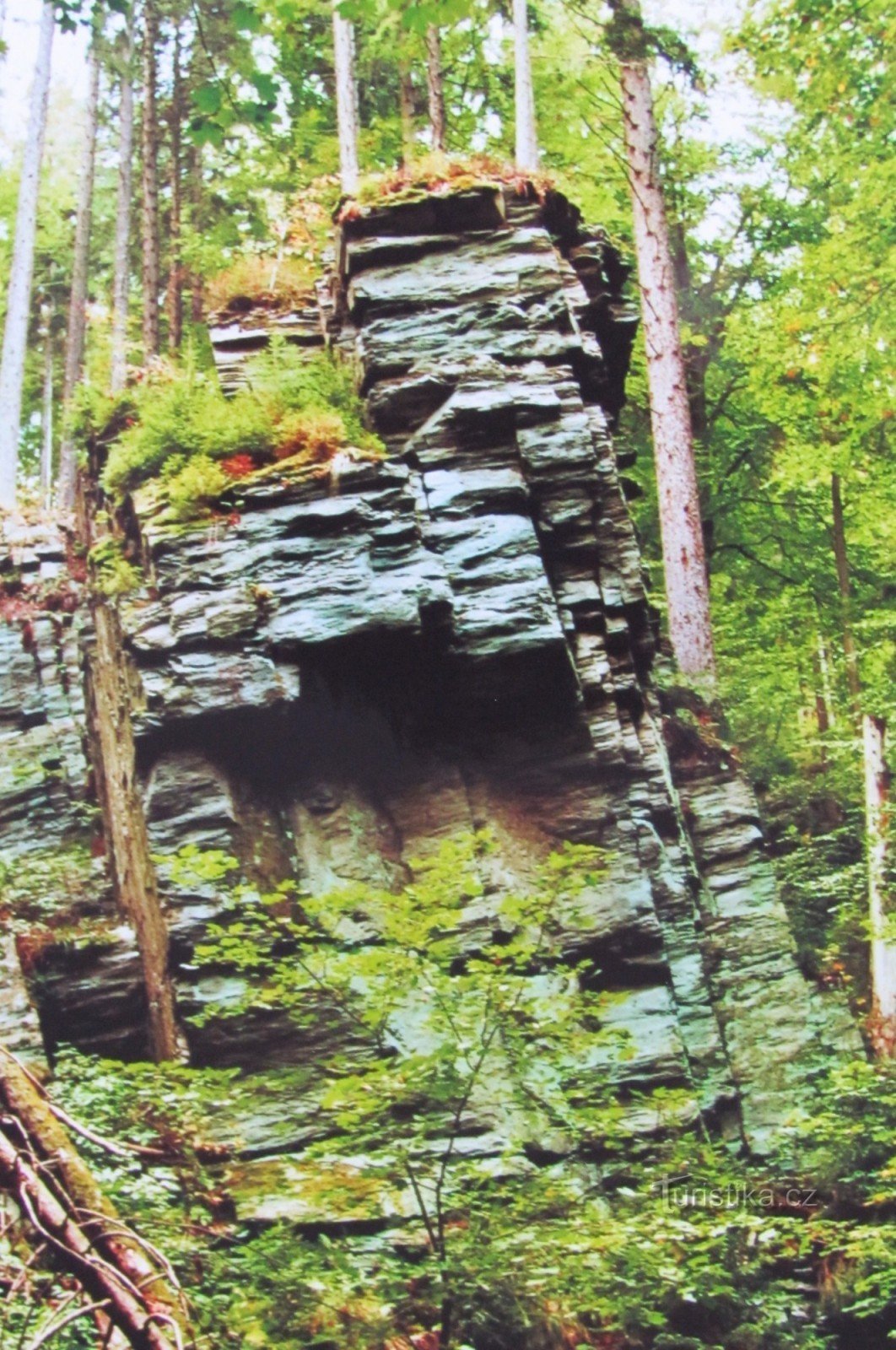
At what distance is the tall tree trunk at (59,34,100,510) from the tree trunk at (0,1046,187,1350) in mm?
18370

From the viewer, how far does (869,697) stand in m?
14.0

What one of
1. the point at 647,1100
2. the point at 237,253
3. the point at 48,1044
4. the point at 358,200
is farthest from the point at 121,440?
the point at 647,1100

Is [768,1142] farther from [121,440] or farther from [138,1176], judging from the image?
[121,440]

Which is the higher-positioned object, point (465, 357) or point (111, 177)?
point (111, 177)

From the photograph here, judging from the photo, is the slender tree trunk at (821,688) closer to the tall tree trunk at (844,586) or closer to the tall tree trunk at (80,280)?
the tall tree trunk at (844,586)

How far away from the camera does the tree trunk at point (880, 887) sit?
33.6 ft

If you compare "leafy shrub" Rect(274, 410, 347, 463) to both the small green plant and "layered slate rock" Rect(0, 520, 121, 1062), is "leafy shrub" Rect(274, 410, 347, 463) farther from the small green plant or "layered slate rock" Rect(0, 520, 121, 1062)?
"layered slate rock" Rect(0, 520, 121, 1062)

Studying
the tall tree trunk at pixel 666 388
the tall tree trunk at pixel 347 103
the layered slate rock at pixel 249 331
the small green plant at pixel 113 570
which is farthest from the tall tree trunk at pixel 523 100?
the small green plant at pixel 113 570

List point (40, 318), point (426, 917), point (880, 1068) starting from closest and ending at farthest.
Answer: point (426, 917) → point (880, 1068) → point (40, 318)

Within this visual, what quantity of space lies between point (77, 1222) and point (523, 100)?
48.3 feet

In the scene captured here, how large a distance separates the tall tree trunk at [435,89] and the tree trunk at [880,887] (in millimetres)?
9130

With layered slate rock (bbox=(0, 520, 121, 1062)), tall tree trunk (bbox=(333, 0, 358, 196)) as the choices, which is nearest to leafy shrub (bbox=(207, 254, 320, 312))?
tall tree trunk (bbox=(333, 0, 358, 196))

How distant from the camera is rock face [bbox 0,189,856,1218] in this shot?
8.38 meters

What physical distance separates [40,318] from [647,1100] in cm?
3085
